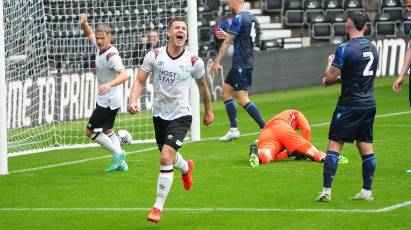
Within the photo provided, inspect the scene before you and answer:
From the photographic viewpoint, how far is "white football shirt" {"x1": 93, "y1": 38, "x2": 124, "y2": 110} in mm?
15453

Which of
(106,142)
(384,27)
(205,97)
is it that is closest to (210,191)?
(205,97)

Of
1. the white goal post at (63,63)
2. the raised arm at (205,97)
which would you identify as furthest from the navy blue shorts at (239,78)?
the raised arm at (205,97)

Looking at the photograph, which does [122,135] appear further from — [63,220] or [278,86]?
[278,86]

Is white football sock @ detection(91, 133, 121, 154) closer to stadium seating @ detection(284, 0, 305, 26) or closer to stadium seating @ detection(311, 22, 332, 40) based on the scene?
stadium seating @ detection(311, 22, 332, 40)

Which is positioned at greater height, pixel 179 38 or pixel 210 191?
pixel 179 38

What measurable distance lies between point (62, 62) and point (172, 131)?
8.98 metres

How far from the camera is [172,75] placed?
1232 centimetres

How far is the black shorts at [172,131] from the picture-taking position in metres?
12.0

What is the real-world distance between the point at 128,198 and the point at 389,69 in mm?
17891

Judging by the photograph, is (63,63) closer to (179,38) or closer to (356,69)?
(179,38)

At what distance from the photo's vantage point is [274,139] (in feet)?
52.6

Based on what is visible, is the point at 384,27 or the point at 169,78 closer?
the point at 169,78

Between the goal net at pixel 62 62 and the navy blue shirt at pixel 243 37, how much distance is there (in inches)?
73.7

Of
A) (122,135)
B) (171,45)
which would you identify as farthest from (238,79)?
(171,45)
